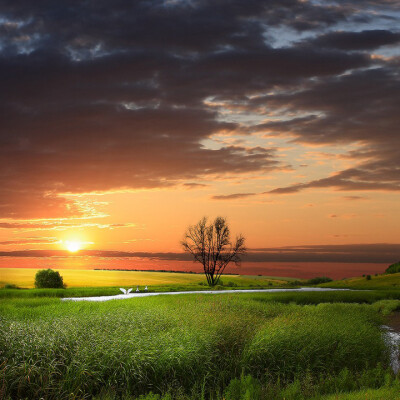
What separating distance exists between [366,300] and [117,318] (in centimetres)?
1657

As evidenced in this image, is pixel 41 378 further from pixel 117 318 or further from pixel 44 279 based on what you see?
pixel 44 279

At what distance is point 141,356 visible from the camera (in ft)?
26.9

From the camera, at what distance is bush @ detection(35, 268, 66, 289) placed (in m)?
27.7

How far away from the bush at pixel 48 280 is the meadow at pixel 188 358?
48.9 ft

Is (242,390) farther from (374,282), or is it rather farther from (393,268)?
(393,268)

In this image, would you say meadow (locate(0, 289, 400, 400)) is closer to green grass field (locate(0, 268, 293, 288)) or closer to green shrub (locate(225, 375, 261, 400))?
green shrub (locate(225, 375, 261, 400))

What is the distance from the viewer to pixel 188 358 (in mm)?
8516

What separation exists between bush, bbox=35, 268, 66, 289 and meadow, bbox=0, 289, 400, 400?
48.9 feet

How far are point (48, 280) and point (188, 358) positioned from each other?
21677 millimetres

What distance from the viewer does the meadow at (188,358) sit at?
7.34 meters

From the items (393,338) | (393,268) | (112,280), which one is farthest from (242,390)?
(393,268)

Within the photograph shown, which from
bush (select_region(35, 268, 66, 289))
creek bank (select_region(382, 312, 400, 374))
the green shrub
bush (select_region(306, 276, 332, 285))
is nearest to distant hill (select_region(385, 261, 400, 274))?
bush (select_region(306, 276, 332, 285))

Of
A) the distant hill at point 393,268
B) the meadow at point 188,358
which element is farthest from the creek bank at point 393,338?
the distant hill at point 393,268

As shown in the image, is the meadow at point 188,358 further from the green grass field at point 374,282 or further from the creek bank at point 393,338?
the green grass field at point 374,282
